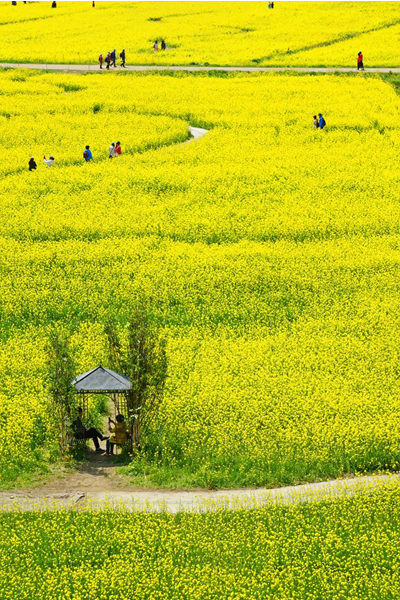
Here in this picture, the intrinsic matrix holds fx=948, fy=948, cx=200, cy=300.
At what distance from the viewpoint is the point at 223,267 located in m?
28.2

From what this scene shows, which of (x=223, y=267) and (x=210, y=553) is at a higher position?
(x=223, y=267)

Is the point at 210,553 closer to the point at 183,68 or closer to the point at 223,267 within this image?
the point at 223,267

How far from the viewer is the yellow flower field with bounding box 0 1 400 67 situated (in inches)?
2648

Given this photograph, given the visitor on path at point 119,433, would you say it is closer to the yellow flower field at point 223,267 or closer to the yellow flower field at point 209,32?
the yellow flower field at point 223,267

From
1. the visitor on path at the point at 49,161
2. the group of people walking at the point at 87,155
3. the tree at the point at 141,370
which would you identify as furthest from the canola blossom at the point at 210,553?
the visitor on path at the point at 49,161

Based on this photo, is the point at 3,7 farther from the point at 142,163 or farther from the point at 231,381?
the point at 231,381

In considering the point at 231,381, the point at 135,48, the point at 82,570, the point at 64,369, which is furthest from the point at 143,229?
the point at 135,48

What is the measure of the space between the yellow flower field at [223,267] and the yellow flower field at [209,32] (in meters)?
16.0

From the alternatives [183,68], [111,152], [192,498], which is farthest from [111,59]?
[192,498]

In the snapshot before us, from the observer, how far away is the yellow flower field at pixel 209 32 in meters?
67.2

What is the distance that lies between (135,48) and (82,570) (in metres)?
63.5

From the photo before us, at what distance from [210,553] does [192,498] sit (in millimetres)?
2220

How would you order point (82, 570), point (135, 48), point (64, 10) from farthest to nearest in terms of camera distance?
point (64, 10) → point (135, 48) → point (82, 570)

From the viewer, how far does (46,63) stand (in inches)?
2589
